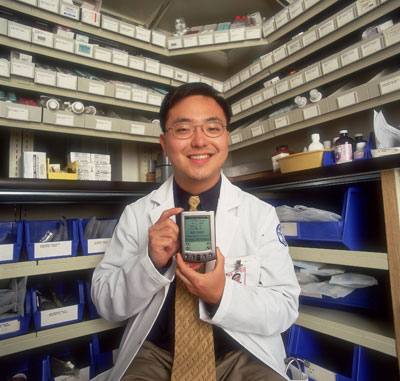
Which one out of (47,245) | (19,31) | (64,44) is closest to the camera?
(47,245)

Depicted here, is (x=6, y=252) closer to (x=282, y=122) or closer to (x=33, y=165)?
→ (x=33, y=165)

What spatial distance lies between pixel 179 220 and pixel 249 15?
5.96ft

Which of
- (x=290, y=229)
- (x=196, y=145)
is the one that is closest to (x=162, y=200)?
(x=196, y=145)

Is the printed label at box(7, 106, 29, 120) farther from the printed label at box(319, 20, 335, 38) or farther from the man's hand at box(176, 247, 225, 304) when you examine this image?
the printed label at box(319, 20, 335, 38)

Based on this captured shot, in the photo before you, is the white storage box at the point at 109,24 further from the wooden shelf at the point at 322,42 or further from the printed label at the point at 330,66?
the printed label at the point at 330,66

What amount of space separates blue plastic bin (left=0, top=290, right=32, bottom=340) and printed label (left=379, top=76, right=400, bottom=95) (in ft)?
5.92

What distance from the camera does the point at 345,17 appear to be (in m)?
Result: 1.32

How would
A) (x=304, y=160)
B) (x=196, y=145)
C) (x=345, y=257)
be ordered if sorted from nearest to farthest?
(x=196, y=145) → (x=345, y=257) → (x=304, y=160)

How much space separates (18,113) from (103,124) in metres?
0.41

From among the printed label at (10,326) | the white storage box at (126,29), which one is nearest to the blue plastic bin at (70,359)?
the printed label at (10,326)

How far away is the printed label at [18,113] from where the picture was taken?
1.30 meters

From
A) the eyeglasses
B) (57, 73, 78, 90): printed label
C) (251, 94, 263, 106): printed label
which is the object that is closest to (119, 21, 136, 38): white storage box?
(57, 73, 78, 90): printed label

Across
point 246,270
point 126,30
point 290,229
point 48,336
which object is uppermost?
point 126,30

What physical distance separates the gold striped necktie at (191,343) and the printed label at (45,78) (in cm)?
129
